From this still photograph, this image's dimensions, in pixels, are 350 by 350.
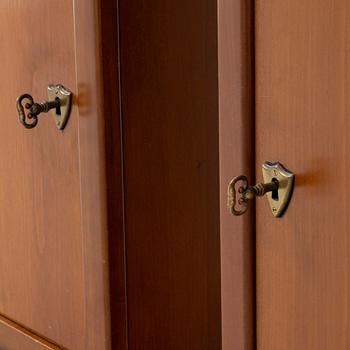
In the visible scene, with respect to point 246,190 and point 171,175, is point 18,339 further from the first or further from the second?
point 246,190

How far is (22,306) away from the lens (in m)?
0.91

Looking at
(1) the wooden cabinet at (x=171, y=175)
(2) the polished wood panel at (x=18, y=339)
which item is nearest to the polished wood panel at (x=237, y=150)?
(1) the wooden cabinet at (x=171, y=175)

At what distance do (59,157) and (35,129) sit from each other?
0.06m

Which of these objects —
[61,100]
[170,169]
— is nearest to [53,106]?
[61,100]

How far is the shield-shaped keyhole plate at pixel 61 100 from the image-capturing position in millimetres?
Answer: 781

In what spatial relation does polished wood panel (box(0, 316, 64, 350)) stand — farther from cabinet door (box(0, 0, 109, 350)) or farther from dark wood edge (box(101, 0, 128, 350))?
dark wood edge (box(101, 0, 128, 350))
